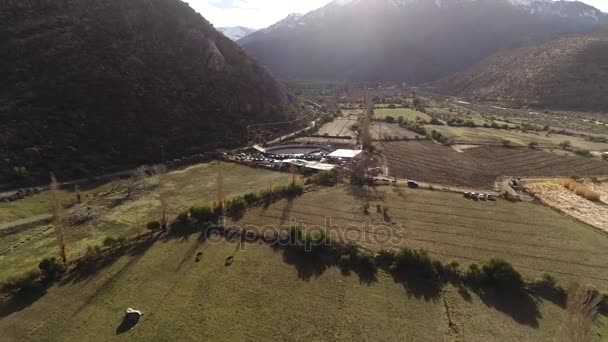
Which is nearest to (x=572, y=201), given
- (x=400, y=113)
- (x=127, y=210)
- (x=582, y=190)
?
(x=582, y=190)

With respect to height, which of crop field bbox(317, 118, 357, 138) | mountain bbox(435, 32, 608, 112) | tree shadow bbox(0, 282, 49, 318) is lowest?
tree shadow bbox(0, 282, 49, 318)

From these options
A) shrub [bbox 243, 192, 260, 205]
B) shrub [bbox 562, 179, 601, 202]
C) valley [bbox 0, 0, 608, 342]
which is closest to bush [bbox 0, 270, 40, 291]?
valley [bbox 0, 0, 608, 342]

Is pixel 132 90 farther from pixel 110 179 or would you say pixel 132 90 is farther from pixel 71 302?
pixel 71 302

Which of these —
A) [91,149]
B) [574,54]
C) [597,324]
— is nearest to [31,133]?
[91,149]

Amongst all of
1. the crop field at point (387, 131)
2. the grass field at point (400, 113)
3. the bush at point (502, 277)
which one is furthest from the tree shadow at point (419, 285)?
the grass field at point (400, 113)

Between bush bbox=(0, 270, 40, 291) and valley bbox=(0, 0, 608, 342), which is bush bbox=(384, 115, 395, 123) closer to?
valley bbox=(0, 0, 608, 342)

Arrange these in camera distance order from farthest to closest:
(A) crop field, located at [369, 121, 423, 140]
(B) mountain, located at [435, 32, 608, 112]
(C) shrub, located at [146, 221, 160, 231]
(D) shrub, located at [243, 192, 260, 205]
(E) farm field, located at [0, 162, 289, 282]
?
(B) mountain, located at [435, 32, 608, 112], (A) crop field, located at [369, 121, 423, 140], (D) shrub, located at [243, 192, 260, 205], (C) shrub, located at [146, 221, 160, 231], (E) farm field, located at [0, 162, 289, 282]

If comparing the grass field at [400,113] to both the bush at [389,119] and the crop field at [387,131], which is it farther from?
the crop field at [387,131]

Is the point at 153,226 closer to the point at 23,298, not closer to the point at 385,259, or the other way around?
the point at 23,298
